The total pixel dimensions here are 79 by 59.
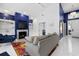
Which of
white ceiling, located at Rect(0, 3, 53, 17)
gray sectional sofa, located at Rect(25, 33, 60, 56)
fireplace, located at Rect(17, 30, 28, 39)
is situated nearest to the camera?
gray sectional sofa, located at Rect(25, 33, 60, 56)

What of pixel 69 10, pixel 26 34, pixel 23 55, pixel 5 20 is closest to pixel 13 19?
pixel 5 20

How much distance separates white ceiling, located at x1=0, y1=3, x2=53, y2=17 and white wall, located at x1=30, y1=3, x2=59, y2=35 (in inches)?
4.8

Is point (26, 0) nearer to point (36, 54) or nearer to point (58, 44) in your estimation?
point (36, 54)

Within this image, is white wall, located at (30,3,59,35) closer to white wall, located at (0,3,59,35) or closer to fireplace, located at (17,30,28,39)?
white wall, located at (0,3,59,35)

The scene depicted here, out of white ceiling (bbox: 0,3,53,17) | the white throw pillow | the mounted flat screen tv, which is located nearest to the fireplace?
the mounted flat screen tv

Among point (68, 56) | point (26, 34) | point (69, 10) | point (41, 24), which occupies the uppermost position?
point (69, 10)

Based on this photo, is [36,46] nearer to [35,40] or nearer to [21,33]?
[35,40]

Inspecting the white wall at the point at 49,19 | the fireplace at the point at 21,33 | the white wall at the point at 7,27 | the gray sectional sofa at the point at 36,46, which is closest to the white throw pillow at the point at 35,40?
the gray sectional sofa at the point at 36,46

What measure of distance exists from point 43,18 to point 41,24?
0.66 feet

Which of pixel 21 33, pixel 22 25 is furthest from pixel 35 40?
pixel 22 25

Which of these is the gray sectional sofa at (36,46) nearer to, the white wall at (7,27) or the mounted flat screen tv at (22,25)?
the mounted flat screen tv at (22,25)

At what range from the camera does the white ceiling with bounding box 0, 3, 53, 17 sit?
3.14m

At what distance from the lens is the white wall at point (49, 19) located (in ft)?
11.1

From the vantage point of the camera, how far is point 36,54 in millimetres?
3111
